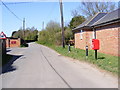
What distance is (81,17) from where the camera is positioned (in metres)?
48.0

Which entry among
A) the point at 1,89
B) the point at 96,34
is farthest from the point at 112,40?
the point at 1,89

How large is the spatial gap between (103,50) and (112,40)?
2.23 m

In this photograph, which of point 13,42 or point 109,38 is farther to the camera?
point 13,42

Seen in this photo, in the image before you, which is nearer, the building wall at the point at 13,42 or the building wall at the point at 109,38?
the building wall at the point at 109,38

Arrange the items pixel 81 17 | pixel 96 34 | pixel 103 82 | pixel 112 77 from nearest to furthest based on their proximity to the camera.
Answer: pixel 103 82 < pixel 112 77 < pixel 96 34 < pixel 81 17

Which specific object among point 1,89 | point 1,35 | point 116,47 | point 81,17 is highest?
point 81,17

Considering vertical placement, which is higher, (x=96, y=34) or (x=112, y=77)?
(x=96, y=34)

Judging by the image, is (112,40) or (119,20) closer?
(119,20)

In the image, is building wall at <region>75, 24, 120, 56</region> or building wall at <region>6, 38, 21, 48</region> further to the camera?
building wall at <region>6, 38, 21, 48</region>

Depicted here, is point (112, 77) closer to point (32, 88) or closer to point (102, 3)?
point (32, 88)

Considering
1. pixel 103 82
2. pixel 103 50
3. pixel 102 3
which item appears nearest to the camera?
pixel 103 82

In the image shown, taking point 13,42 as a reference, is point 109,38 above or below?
above

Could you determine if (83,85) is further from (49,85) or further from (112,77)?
(112,77)

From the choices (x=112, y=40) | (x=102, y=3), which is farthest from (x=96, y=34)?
(x=102, y=3)
